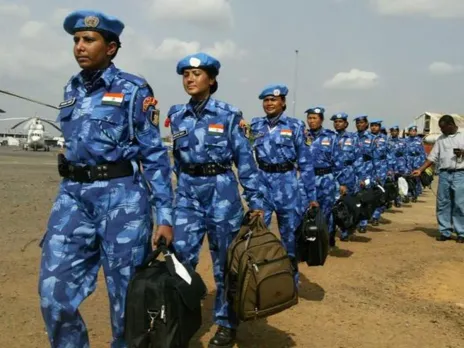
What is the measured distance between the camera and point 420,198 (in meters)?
18.2

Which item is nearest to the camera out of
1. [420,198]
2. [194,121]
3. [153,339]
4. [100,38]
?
[153,339]

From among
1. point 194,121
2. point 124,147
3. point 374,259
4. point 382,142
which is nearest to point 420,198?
point 382,142

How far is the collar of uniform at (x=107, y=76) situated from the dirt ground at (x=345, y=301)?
2.08 m

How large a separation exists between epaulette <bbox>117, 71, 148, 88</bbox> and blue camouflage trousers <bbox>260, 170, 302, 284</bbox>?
2.71m

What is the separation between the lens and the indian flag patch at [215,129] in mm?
4109

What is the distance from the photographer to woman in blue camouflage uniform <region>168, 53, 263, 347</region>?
4.11 meters

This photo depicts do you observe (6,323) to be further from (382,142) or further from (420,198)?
(420,198)

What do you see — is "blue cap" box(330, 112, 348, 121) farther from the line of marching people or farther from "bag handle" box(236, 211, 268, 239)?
"bag handle" box(236, 211, 268, 239)

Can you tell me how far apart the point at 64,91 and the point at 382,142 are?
1061 cm

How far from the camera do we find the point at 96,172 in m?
2.95

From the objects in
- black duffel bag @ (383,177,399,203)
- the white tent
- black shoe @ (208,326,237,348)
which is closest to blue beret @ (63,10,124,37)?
black shoe @ (208,326,237,348)

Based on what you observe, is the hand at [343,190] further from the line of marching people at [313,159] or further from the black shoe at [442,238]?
the black shoe at [442,238]

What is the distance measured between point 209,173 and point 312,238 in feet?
5.74

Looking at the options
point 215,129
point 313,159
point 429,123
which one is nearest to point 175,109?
point 215,129
